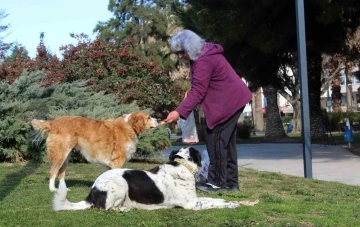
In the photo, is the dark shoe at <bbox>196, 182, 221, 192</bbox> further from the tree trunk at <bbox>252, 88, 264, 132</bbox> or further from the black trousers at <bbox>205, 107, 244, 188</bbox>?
the tree trunk at <bbox>252, 88, 264, 132</bbox>

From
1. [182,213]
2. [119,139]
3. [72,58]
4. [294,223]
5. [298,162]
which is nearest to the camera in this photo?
[294,223]

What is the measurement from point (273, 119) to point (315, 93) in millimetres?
6115

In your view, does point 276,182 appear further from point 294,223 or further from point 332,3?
point 332,3

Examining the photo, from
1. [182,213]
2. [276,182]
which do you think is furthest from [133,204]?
[276,182]

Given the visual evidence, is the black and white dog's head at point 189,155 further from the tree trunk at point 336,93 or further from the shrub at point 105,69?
the tree trunk at point 336,93

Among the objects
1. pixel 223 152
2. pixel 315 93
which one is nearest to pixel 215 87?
pixel 223 152

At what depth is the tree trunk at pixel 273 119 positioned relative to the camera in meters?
30.1

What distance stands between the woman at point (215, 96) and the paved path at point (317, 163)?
14.1ft

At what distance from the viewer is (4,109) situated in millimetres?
12734

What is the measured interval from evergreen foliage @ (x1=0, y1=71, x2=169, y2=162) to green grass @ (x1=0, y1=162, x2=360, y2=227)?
251 cm

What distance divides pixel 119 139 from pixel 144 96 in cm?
938

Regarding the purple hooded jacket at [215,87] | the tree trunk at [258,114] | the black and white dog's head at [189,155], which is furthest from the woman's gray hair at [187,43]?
the tree trunk at [258,114]

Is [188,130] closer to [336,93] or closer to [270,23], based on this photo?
[270,23]

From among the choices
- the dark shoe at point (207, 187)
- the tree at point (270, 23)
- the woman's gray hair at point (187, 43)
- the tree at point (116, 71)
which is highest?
the tree at point (270, 23)
